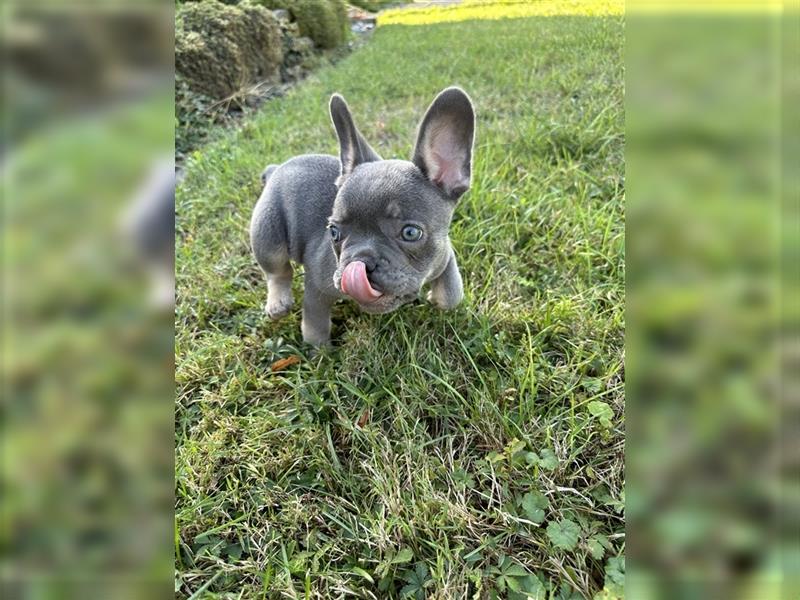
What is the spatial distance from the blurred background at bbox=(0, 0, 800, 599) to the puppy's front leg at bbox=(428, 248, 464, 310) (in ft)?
6.32

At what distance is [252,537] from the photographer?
1741mm

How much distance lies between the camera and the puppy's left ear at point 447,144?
6.95ft

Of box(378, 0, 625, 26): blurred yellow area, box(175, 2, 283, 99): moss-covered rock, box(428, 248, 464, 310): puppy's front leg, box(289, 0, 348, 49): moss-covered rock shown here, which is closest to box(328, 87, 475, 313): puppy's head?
box(428, 248, 464, 310): puppy's front leg

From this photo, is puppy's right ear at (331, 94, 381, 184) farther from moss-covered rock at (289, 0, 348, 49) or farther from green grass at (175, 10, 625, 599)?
moss-covered rock at (289, 0, 348, 49)

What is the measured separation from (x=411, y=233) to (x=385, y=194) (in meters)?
0.19

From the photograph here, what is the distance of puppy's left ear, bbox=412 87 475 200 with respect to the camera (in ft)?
6.95

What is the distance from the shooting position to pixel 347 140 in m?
2.36

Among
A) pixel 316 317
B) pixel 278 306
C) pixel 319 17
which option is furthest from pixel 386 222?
pixel 319 17
